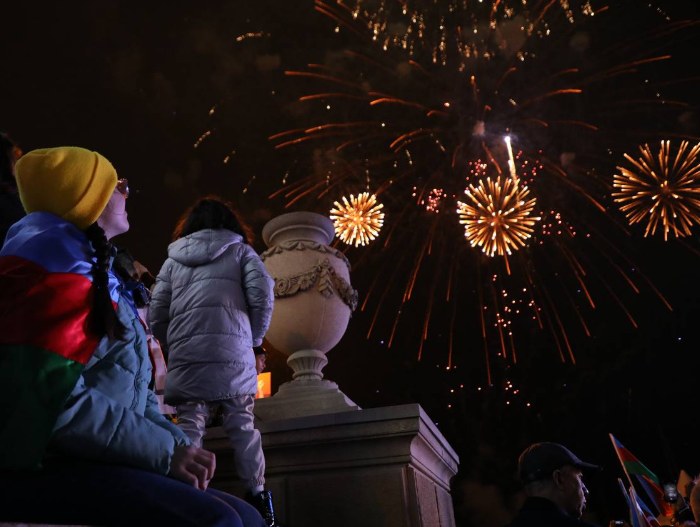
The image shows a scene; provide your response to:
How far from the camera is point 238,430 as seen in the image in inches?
154

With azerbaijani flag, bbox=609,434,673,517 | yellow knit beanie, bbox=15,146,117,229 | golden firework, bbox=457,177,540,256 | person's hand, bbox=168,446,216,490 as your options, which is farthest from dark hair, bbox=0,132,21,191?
golden firework, bbox=457,177,540,256

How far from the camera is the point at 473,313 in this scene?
2534 cm

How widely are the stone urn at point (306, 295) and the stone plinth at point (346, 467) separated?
1138mm

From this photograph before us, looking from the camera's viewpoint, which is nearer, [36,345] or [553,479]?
[36,345]

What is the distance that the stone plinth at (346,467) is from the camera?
4.00 meters

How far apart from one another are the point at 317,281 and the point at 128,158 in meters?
12.3

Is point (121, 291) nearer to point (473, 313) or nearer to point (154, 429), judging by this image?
point (154, 429)

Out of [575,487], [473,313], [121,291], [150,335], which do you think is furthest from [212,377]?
[473,313]

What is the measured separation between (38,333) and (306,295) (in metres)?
4.03

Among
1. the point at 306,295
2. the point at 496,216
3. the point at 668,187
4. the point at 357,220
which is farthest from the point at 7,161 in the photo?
the point at 668,187

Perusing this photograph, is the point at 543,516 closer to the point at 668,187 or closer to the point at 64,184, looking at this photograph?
the point at 64,184

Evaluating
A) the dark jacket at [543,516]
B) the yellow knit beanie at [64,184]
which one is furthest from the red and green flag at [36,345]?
the dark jacket at [543,516]

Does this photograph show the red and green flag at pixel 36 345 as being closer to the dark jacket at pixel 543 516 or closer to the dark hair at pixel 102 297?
the dark hair at pixel 102 297

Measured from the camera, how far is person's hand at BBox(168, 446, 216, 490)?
77.9 inches
